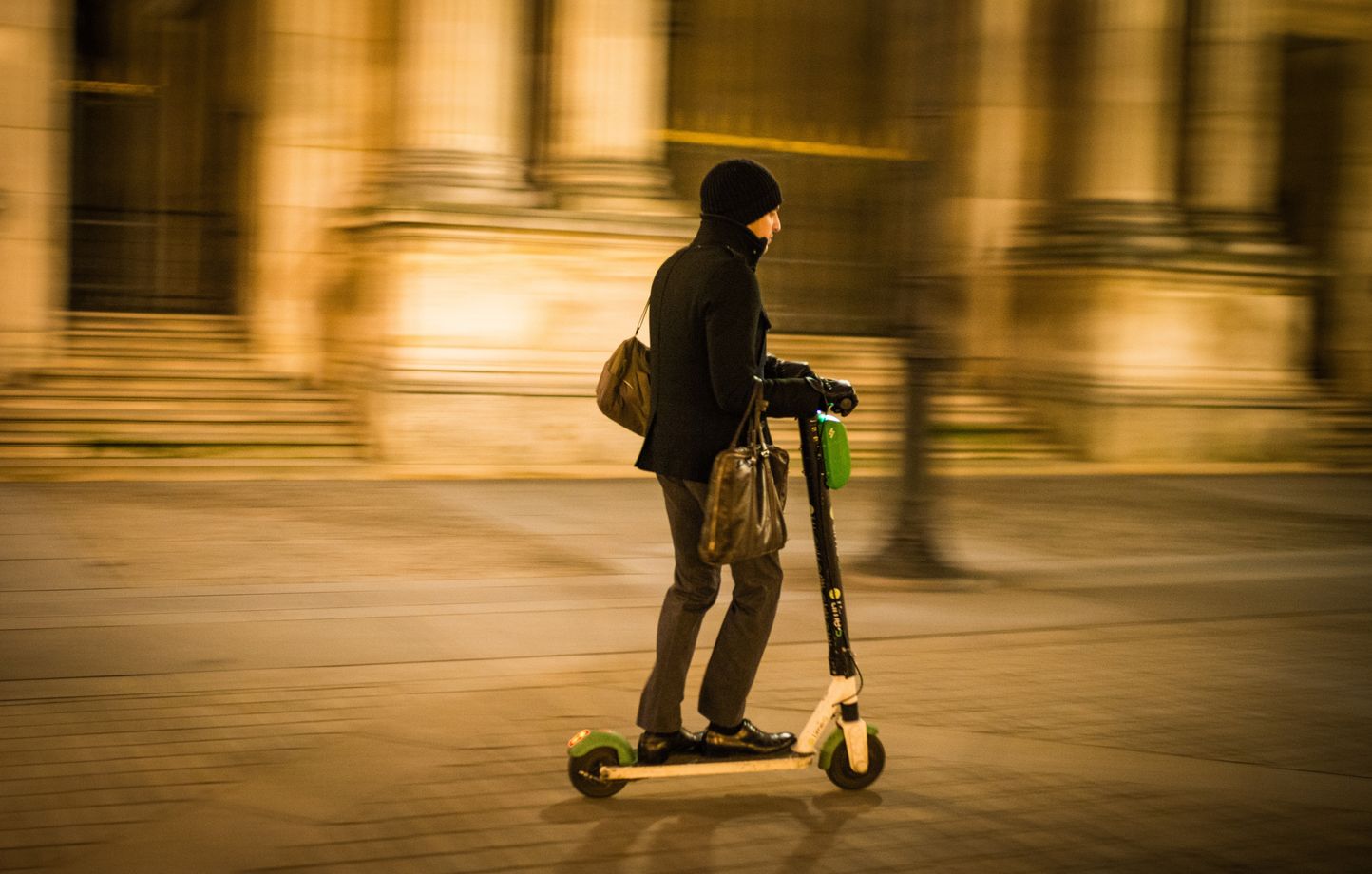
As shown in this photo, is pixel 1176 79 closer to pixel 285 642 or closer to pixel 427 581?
pixel 427 581

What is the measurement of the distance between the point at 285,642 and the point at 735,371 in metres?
2.99

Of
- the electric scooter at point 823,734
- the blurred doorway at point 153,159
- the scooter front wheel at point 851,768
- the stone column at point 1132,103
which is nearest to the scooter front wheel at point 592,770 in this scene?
the electric scooter at point 823,734

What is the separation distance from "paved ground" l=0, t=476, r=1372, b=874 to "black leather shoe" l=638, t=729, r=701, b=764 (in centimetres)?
15

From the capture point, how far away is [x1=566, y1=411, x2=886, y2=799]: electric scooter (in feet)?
15.9

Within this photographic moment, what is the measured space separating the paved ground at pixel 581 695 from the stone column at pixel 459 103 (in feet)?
11.1

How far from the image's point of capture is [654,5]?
1383cm

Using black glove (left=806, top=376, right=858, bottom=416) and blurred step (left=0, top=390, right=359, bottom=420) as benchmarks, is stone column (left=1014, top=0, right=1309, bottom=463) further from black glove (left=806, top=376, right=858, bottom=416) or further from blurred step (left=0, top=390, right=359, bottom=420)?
black glove (left=806, top=376, right=858, bottom=416)

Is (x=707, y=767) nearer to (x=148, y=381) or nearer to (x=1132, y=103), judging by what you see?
(x=148, y=381)

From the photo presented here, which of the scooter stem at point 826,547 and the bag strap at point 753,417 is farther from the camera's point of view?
the scooter stem at point 826,547

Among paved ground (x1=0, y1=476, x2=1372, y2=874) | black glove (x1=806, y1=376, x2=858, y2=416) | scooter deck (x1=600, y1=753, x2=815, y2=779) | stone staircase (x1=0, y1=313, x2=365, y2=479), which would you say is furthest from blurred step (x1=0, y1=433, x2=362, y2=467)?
black glove (x1=806, y1=376, x2=858, y2=416)

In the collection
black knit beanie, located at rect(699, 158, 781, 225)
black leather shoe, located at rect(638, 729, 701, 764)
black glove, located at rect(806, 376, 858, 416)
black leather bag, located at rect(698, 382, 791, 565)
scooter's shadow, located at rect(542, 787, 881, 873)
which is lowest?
scooter's shadow, located at rect(542, 787, 881, 873)

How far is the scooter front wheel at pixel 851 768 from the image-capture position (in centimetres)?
505

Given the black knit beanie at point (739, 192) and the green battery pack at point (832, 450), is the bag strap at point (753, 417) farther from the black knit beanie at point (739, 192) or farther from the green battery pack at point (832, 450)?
the black knit beanie at point (739, 192)

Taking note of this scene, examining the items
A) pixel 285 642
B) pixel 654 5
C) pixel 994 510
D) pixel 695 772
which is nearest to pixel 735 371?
pixel 695 772
